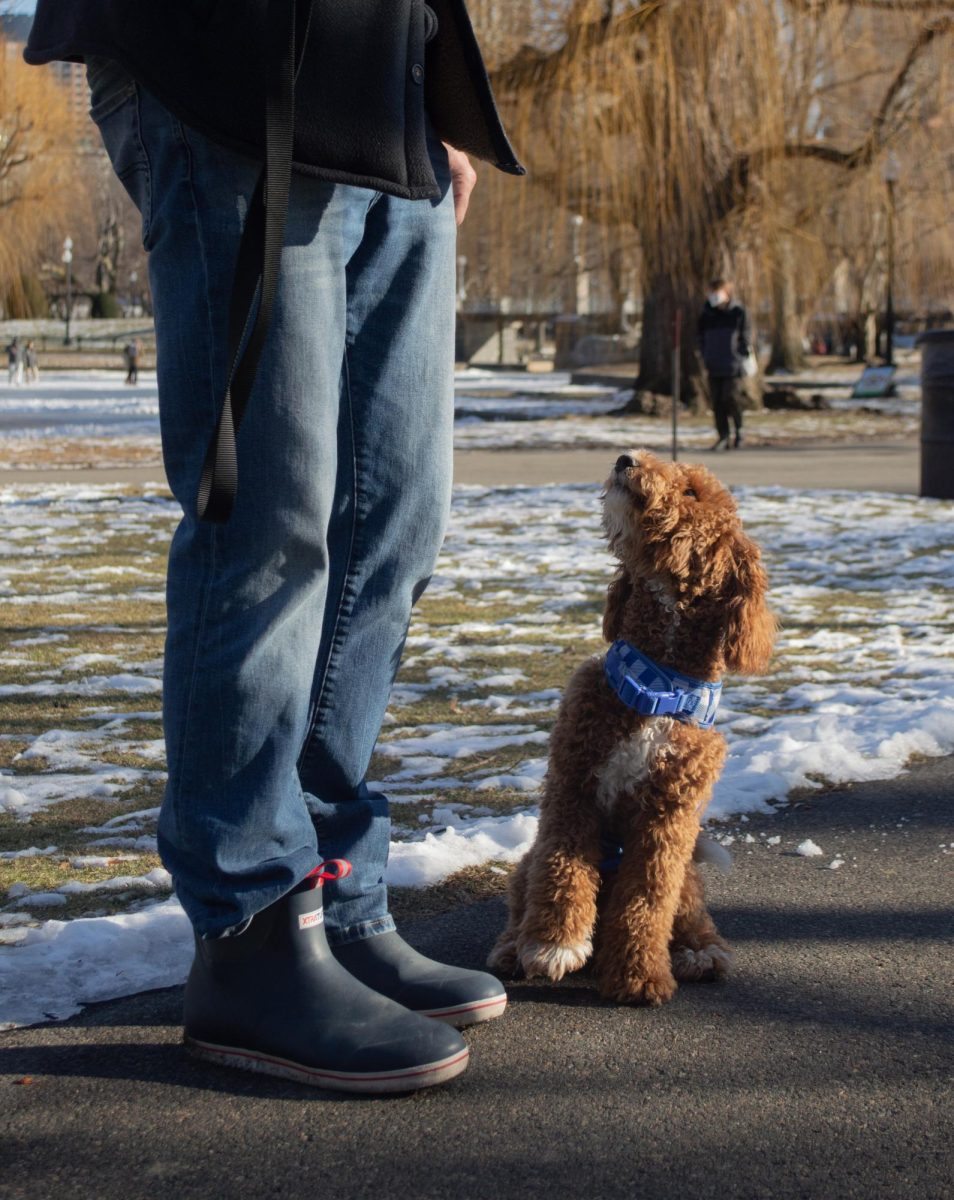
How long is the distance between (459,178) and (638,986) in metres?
1.49

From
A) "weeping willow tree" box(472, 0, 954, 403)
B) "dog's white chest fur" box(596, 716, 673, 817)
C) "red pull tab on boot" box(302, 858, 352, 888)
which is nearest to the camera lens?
"red pull tab on boot" box(302, 858, 352, 888)

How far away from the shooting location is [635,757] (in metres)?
2.64

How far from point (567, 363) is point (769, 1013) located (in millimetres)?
47978

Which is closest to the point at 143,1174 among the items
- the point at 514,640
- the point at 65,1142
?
the point at 65,1142

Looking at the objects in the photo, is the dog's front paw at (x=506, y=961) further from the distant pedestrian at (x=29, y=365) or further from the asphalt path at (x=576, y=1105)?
the distant pedestrian at (x=29, y=365)

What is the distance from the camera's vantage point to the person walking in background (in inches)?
82.2

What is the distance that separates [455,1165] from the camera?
1936 millimetres

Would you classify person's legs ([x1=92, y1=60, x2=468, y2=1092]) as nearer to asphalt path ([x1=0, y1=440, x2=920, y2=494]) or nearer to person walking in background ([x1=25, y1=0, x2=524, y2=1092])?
person walking in background ([x1=25, y1=0, x2=524, y2=1092])

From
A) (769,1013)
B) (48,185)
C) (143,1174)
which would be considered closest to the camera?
(143,1174)

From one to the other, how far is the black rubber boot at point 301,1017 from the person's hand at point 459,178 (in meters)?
1.24

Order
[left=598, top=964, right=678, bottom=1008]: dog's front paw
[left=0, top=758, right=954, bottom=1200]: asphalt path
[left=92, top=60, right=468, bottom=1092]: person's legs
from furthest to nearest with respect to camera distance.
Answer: [left=598, top=964, right=678, bottom=1008]: dog's front paw → [left=92, top=60, right=468, bottom=1092]: person's legs → [left=0, top=758, right=954, bottom=1200]: asphalt path

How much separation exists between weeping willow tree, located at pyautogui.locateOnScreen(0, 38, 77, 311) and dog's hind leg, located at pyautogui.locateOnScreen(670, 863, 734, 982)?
29284 millimetres

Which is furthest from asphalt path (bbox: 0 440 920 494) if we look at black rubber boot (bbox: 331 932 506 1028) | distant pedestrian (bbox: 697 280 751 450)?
black rubber boot (bbox: 331 932 506 1028)

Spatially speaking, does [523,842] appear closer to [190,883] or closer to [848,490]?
[190,883]
